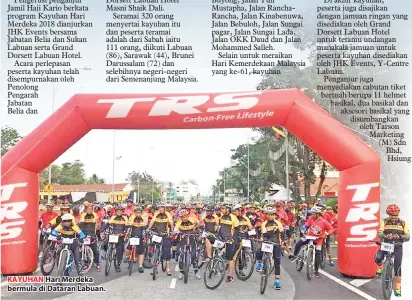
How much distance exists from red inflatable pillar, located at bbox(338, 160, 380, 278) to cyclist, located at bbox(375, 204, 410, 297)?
0.73 metres

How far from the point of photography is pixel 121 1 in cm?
947

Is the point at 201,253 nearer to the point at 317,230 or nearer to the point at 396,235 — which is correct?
the point at 317,230

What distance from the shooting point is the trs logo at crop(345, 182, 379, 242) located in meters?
8.99

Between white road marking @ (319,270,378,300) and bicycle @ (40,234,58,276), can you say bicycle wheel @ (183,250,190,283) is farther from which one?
white road marking @ (319,270,378,300)

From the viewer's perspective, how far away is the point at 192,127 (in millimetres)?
9586

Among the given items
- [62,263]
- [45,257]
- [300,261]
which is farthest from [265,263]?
[45,257]

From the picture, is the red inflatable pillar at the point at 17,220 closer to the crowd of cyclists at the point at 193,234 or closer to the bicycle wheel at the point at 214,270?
the crowd of cyclists at the point at 193,234

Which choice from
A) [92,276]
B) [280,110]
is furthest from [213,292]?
[280,110]

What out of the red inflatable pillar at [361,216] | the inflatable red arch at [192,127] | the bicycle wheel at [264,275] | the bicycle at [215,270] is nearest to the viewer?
the bicycle wheel at [264,275]

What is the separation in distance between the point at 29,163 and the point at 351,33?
8149mm

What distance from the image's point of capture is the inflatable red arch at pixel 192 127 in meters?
9.12

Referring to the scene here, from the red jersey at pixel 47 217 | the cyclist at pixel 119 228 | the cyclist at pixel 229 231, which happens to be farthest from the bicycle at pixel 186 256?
the red jersey at pixel 47 217

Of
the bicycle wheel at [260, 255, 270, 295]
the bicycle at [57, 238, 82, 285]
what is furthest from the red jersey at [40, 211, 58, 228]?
the bicycle wheel at [260, 255, 270, 295]

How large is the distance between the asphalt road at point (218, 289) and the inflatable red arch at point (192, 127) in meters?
0.66
